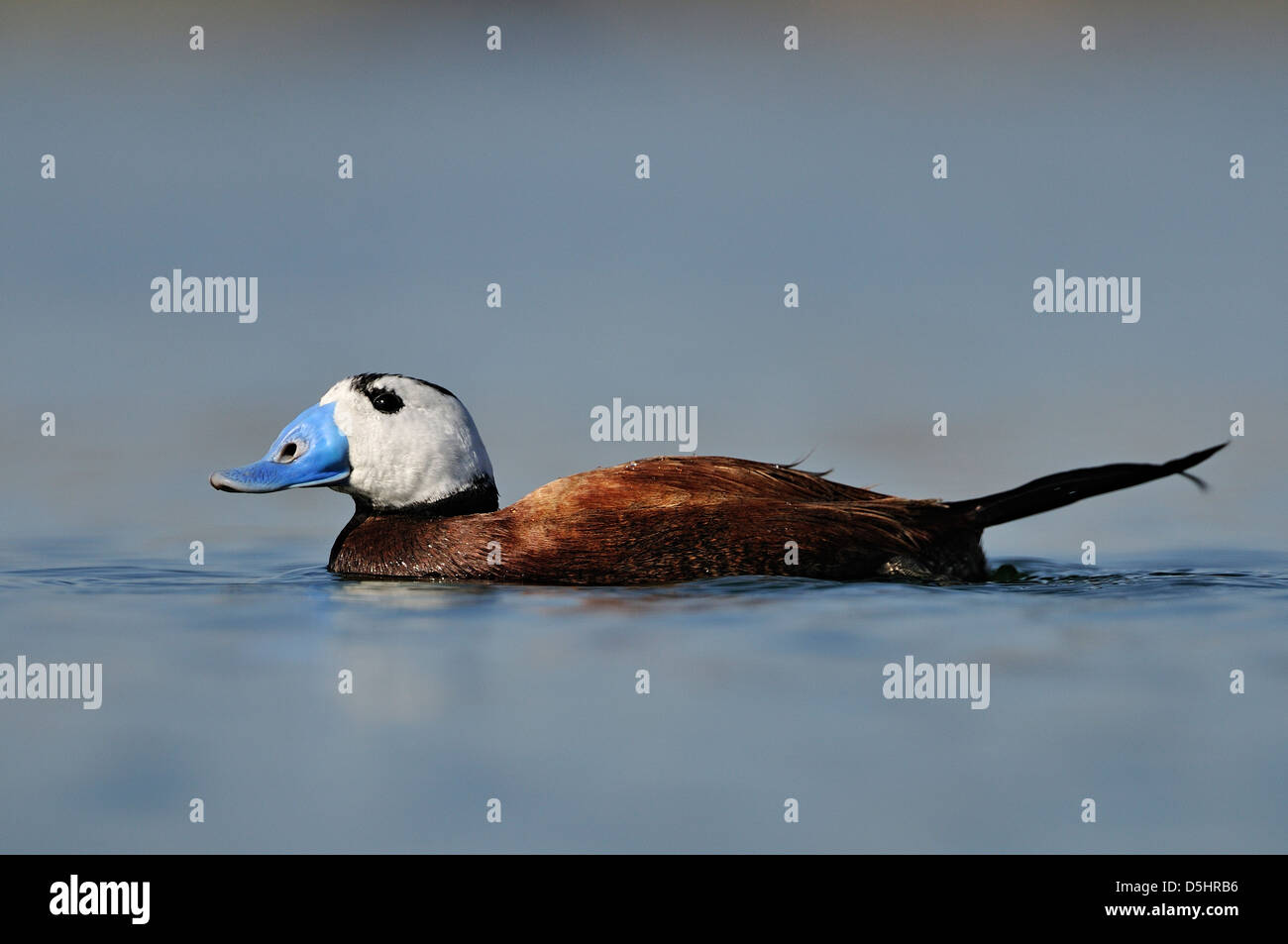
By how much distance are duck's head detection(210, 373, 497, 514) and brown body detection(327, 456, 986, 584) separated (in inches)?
14.9

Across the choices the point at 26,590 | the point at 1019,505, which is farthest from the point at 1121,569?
the point at 26,590

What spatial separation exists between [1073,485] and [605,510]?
207 cm

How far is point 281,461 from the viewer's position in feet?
28.4

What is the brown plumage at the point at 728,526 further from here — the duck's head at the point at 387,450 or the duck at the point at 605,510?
the duck's head at the point at 387,450

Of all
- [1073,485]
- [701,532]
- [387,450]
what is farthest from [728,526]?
[387,450]

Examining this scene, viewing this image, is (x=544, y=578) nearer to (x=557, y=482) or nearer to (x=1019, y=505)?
(x=557, y=482)

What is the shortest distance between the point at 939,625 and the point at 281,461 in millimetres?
3309

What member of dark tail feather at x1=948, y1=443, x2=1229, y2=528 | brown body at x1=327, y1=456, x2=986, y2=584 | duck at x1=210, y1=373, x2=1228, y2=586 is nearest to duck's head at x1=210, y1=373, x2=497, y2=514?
duck at x1=210, y1=373, x2=1228, y2=586

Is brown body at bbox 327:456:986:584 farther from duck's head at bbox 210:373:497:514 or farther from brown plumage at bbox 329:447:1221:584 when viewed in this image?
duck's head at bbox 210:373:497:514

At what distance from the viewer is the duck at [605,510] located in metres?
7.96

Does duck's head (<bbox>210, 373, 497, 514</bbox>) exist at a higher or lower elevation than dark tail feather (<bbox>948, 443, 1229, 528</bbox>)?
higher

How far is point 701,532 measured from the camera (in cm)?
798

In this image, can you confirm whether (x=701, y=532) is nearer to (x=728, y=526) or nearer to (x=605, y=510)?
(x=728, y=526)

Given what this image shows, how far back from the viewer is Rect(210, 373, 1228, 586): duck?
796cm
